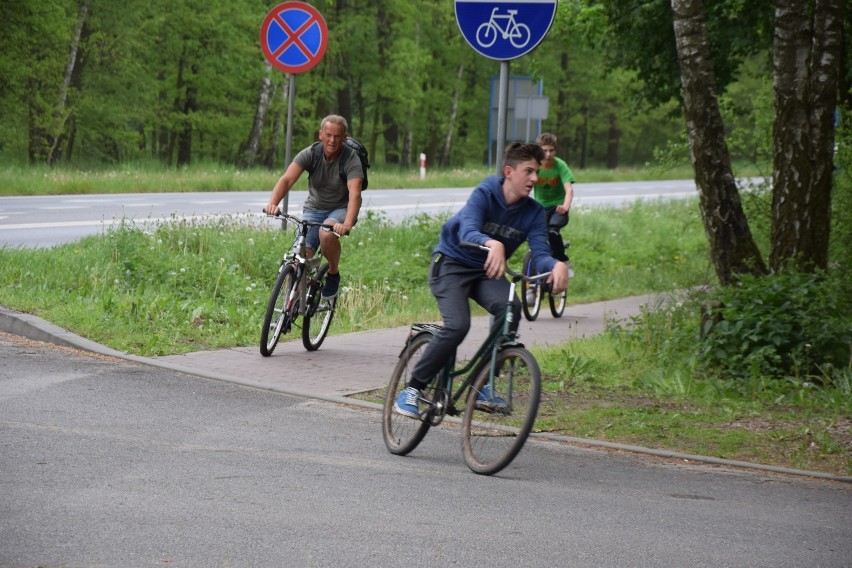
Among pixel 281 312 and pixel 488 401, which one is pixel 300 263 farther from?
pixel 488 401

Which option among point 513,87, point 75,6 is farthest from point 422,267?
point 75,6

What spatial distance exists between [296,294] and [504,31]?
2.71 m

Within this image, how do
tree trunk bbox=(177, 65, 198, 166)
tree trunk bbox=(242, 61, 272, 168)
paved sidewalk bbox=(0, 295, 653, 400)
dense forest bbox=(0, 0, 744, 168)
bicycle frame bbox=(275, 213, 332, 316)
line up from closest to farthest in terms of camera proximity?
paved sidewalk bbox=(0, 295, 653, 400), bicycle frame bbox=(275, 213, 332, 316), dense forest bbox=(0, 0, 744, 168), tree trunk bbox=(242, 61, 272, 168), tree trunk bbox=(177, 65, 198, 166)

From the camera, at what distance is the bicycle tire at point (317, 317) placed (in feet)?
33.1

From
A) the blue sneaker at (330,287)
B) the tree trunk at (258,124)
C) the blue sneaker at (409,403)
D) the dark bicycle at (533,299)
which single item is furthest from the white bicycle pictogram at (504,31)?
the tree trunk at (258,124)

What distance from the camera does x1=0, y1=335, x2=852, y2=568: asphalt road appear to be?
4.73 meters

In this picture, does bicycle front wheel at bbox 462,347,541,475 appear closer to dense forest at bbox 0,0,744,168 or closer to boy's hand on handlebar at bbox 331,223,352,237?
boy's hand on handlebar at bbox 331,223,352,237

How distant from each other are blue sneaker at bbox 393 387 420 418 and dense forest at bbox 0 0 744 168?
11194 mm

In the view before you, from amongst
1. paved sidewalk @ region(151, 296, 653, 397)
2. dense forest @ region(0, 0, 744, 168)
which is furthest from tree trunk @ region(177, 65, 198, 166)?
paved sidewalk @ region(151, 296, 653, 397)

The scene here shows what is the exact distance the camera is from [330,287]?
34.3 ft

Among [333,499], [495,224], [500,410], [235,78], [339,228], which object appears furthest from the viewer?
[235,78]

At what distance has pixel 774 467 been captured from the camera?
6.86 meters

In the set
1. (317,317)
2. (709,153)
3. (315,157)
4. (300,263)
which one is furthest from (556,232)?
(300,263)

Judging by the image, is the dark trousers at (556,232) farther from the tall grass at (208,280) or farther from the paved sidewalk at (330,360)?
the tall grass at (208,280)
